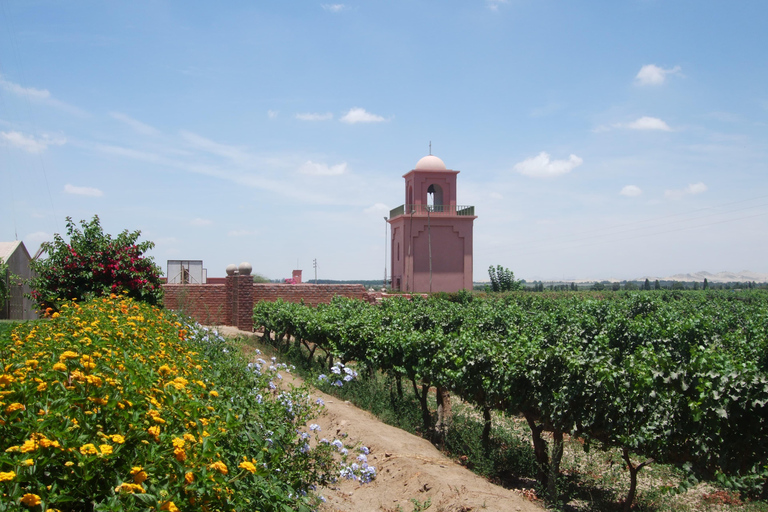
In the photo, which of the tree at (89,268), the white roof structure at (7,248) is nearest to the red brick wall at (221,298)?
the tree at (89,268)

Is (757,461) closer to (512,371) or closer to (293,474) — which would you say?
(512,371)

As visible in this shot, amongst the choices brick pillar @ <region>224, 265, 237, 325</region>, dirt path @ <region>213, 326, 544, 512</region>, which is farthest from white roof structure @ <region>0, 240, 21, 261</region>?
dirt path @ <region>213, 326, 544, 512</region>

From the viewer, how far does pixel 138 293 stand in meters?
12.7

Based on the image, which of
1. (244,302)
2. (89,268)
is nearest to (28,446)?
(89,268)

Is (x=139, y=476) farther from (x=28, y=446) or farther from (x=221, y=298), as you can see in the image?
(x=221, y=298)

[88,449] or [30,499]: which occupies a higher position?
[88,449]

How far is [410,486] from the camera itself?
6.37 meters

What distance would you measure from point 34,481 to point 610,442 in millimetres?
5949

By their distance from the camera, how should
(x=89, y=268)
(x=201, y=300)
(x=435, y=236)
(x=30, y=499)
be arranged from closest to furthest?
(x=30, y=499) < (x=89, y=268) < (x=201, y=300) < (x=435, y=236)

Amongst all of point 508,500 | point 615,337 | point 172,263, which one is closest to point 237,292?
point 172,263

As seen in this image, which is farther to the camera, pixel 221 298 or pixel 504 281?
pixel 504 281

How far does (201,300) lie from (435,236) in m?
17.7

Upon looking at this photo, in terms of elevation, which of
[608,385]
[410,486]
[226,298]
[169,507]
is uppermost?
[226,298]

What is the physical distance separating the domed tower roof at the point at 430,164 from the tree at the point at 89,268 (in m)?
22.3
